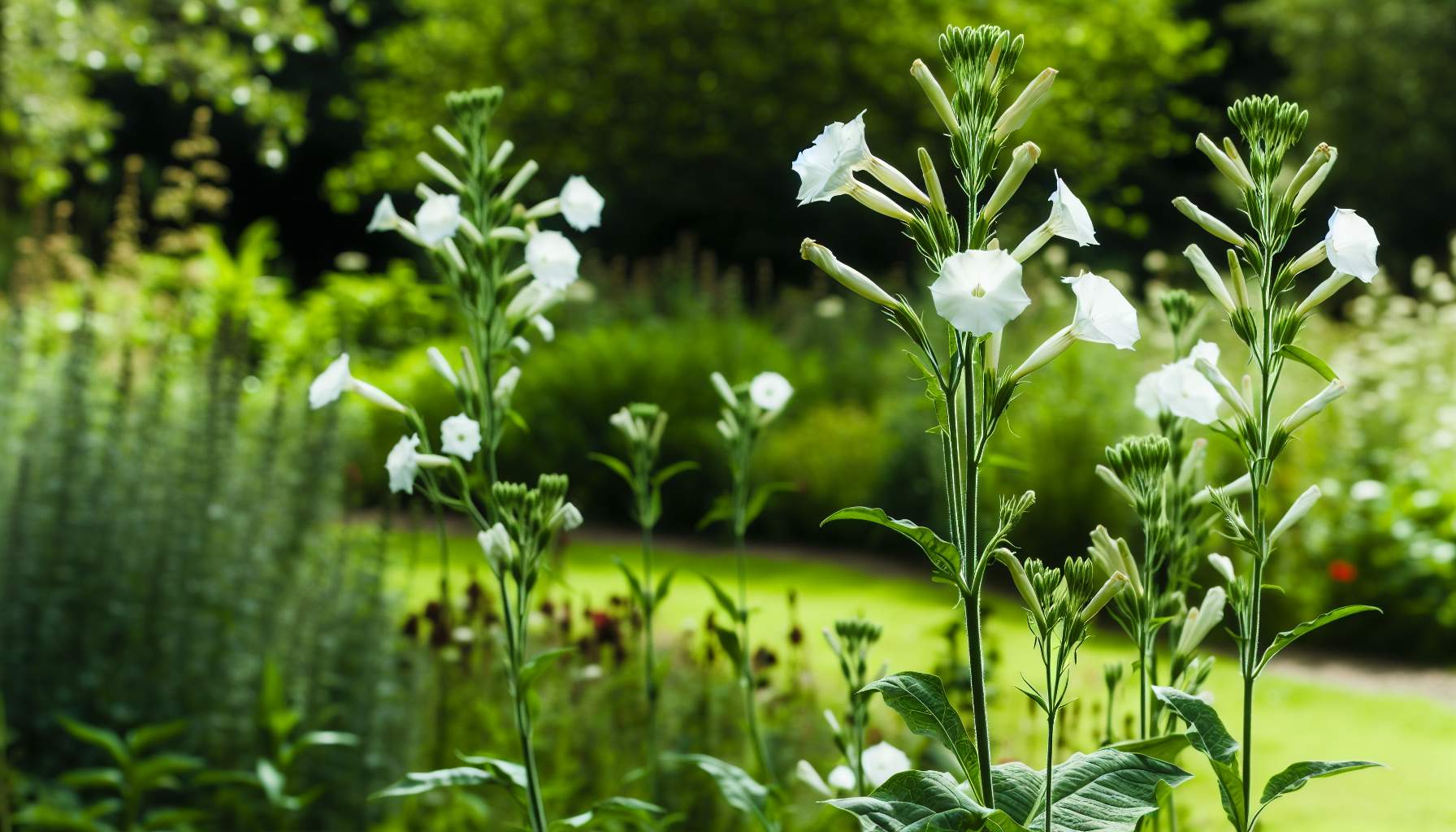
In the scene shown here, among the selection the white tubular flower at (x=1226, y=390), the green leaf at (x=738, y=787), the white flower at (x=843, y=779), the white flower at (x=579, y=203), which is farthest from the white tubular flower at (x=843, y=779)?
the white flower at (x=579, y=203)

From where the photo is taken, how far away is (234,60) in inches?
335

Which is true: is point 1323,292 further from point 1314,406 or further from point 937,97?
point 937,97

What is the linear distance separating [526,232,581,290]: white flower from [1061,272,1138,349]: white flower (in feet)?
3.03

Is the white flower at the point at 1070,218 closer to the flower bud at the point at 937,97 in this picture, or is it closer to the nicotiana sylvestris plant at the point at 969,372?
the nicotiana sylvestris plant at the point at 969,372

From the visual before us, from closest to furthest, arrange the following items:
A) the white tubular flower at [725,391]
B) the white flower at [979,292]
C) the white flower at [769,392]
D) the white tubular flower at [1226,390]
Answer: the white flower at [979,292] → the white tubular flower at [1226,390] → the white tubular flower at [725,391] → the white flower at [769,392]

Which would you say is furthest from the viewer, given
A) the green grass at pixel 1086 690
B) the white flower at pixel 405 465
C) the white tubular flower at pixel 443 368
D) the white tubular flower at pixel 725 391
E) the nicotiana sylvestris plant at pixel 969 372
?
the green grass at pixel 1086 690

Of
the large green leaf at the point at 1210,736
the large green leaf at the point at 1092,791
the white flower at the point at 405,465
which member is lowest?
the large green leaf at the point at 1092,791

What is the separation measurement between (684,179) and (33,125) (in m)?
9.54

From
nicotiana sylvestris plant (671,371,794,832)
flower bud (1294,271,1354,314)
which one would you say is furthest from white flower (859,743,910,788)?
flower bud (1294,271,1354,314)

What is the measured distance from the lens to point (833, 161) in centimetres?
118

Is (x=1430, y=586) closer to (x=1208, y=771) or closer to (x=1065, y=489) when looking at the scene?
(x=1065, y=489)

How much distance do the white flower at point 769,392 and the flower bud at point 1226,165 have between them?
3.50 ft

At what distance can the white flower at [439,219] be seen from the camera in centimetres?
180

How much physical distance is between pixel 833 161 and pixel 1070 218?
21 centimetres
